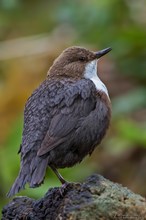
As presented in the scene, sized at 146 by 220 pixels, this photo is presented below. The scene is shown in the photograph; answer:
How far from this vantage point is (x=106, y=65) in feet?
43.3

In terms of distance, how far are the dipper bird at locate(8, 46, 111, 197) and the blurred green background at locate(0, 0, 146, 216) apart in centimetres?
316

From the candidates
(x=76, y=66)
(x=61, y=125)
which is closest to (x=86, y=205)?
(x=61, y=125)

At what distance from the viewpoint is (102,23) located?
38.1ft

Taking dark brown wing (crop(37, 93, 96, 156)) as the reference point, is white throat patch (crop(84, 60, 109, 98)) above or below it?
above

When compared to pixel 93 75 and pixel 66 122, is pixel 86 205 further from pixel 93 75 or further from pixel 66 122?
pixel 93 75

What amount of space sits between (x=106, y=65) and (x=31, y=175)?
286 inches

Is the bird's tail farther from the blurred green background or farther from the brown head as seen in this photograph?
the blurred green background

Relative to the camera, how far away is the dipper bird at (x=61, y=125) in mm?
6219

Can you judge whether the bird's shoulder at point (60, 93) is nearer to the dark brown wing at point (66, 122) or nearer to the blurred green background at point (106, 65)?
the dark brown wing at point (66, 122)

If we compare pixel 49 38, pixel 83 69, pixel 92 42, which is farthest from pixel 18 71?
pixel 83 69

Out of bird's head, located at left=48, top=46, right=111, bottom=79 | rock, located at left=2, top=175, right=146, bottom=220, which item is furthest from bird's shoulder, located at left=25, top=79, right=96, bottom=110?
rock, located at left=2, top=175, right=146, bottom=220

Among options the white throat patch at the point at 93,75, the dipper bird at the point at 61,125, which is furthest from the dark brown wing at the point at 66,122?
the white throat patch at the point at 93,75

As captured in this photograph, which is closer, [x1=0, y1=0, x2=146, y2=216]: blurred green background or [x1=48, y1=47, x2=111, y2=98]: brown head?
[x1=48, y1=47, x2=111, y2=98]: brown head

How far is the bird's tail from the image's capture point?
596cm
